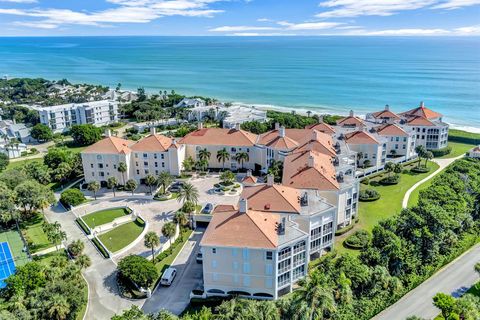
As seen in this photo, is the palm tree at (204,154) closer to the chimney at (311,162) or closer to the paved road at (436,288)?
the chimney at (311,162)

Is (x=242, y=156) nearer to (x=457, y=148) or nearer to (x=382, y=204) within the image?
(x=382, y=204)

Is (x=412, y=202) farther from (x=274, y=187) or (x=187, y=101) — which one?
(x=187, y=101)

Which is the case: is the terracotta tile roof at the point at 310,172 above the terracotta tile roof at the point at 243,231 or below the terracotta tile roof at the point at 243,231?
above

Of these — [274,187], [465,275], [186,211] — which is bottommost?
[465,275]

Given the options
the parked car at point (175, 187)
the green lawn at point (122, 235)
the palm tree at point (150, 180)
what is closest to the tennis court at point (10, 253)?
the green lawn at point (122, 235)

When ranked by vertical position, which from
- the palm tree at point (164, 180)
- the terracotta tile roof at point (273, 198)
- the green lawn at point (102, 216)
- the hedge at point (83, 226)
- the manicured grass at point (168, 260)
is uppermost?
the terracotta tile roof at point (273, 198)

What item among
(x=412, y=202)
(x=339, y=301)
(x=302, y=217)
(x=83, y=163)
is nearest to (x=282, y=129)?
(x=412, y=202)
